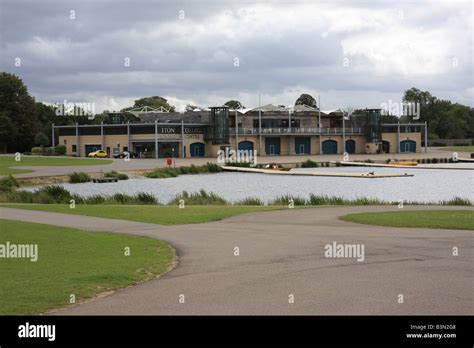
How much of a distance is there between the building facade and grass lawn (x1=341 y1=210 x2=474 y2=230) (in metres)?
93.3

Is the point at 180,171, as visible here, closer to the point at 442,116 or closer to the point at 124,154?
the point at 124,154

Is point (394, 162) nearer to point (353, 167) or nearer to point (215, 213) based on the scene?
point (353, 167)

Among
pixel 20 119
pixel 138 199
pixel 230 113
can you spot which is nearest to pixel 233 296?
pixel 138 199

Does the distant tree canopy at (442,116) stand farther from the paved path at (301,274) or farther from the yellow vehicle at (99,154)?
the paved path at (301,274)

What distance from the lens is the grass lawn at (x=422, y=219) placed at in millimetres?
24484

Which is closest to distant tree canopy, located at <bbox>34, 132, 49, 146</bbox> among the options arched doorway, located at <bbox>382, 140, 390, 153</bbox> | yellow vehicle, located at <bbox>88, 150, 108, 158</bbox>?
yellow vehicle, located at <bbox>88, 150, 108, 158</bbox>

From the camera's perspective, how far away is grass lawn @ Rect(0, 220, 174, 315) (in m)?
13.6

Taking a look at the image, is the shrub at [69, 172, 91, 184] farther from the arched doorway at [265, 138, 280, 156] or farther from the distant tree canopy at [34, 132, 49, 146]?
the arched doorway at [265, 138, 280, 156]

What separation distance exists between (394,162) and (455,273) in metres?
95.3

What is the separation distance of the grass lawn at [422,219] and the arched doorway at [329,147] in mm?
109901

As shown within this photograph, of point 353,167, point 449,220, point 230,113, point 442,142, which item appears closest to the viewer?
point 449,220

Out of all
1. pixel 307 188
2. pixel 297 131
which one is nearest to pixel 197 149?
pixel 297 131

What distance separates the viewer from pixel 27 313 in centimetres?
1241

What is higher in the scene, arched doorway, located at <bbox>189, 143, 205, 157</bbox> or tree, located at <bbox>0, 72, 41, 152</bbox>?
tree, located at <bbox>0, 72, 41, 152</bbox>
